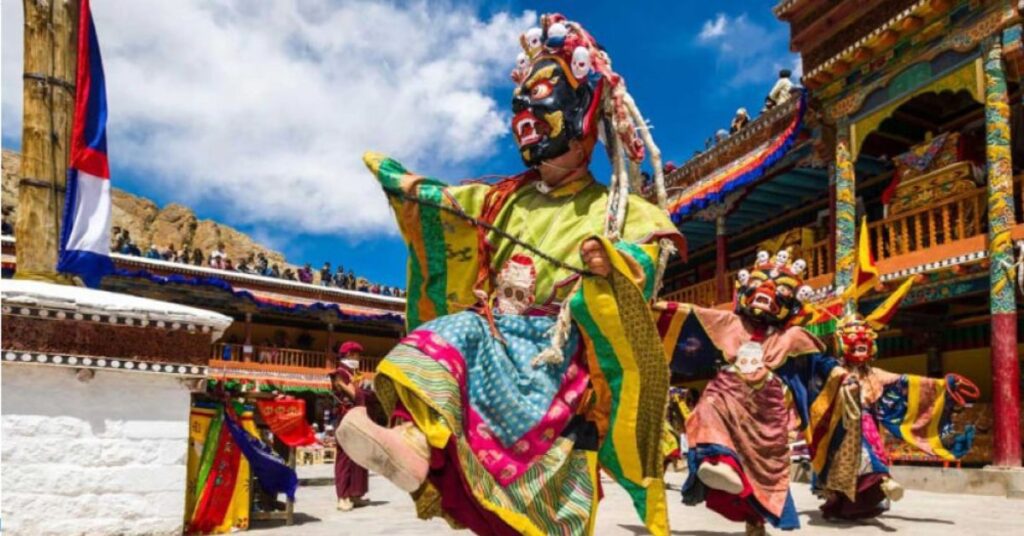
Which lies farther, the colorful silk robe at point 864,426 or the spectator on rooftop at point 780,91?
the spectator on rooftop at point 780,91

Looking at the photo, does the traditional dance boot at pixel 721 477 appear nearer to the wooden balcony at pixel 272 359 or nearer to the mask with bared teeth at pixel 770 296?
the mask with bared teeth at pixel 770 296

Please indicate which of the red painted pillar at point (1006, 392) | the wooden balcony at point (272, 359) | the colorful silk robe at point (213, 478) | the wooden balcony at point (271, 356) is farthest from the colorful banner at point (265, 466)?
the wooden balcony at point (271, 356)

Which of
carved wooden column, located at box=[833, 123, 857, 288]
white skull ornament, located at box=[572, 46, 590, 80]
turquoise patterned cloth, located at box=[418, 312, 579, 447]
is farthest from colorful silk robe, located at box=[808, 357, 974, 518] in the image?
carved wooden column, located at box=[833, 123, 857, 288]

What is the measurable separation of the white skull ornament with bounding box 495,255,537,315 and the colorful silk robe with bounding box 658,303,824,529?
1782mm

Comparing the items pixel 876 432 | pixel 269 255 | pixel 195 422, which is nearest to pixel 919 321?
pixel 876 432

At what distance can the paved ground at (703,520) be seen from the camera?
6.27m

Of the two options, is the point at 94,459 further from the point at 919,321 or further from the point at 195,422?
the point at 919,321

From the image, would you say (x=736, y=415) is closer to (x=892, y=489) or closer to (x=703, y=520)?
(x=892, y=489)

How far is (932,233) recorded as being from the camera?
1173 centimetres

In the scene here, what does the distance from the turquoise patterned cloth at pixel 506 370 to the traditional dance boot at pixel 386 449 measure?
367 mm

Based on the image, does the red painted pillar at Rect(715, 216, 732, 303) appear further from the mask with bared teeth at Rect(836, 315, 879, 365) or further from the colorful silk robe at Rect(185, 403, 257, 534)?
the colorful silk robe at Rect(185, 403, 257, 534)

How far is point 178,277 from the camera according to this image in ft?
83.1

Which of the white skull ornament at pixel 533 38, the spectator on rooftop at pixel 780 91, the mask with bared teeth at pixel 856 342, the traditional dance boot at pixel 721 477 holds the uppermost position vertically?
the spectator on rooftop at pixel 780 91

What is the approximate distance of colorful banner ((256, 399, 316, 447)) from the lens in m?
7.11
